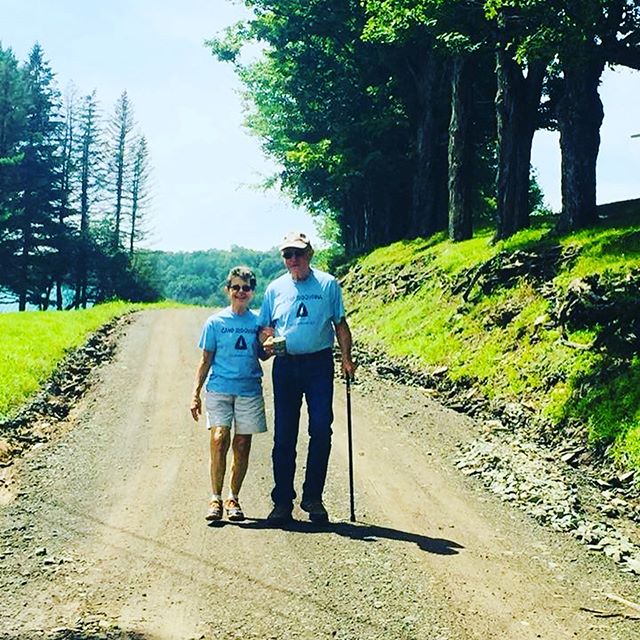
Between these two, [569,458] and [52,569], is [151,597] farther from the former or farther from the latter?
[569,458]

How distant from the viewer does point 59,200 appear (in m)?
54.4

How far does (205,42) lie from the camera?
33.8 metres

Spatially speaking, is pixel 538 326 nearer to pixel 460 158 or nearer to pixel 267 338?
pixel 267 338

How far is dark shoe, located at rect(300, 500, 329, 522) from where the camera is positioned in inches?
285

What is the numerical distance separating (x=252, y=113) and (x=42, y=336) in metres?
21.7

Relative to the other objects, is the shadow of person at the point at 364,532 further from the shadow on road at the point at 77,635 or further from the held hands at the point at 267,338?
the shadow on road at the point at 77,635

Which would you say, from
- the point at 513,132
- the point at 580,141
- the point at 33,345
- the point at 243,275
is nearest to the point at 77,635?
the point at 243,275

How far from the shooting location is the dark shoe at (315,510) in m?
7.24

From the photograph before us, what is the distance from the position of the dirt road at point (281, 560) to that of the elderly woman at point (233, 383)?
547mm

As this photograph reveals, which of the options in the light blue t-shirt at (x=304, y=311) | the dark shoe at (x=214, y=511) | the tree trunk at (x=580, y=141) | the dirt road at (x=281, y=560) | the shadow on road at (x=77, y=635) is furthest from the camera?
the tree trunk at (x=580, y=141)

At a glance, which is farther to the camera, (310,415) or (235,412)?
(235,412)

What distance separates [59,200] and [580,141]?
44547mm

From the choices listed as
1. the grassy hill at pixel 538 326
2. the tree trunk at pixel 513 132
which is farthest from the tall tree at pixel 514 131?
the grassy hill at pixel 538 326

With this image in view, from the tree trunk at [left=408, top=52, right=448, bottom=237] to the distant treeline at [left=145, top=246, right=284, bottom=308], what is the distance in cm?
9218
